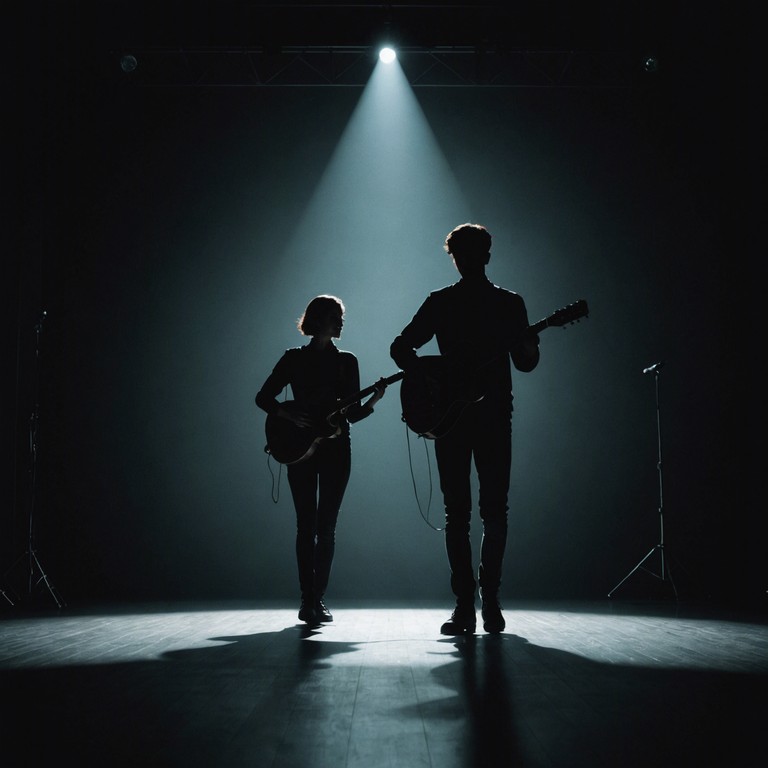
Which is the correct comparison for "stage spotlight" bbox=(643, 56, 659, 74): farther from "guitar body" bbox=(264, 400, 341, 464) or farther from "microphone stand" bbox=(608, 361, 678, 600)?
"guitar body" bbox=(264, 400, 341, 464)

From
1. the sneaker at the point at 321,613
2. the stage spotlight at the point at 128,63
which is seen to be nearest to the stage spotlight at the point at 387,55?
the stage spotlight at the point at 128,63

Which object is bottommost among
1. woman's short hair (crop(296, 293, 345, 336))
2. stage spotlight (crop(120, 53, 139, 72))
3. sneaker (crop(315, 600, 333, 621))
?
sneaker (crop(315, 600, 333, 621))

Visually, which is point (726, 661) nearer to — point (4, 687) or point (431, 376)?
point (431, 376)

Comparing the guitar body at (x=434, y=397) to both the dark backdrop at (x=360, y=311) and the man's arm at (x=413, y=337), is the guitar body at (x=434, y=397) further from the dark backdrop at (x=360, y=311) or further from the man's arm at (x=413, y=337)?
the dark backdrop at (x=360, y=311)

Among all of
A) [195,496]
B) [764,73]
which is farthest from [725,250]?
[195,496]

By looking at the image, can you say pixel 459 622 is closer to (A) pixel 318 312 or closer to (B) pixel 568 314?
(B) pixel 568 314

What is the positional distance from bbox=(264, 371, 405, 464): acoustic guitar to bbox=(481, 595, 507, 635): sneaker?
99 centimetres

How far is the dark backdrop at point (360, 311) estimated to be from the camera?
19.4ft

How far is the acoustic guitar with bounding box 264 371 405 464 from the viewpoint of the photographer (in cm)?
378

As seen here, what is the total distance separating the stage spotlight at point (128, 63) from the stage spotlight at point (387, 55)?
1.80 meters

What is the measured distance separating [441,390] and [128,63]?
428 centimetres

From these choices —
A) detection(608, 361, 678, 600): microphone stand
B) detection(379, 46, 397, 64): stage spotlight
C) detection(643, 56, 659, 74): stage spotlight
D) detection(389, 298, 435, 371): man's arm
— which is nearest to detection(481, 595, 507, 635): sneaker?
detection(389, 298, 435, 371): man's arm

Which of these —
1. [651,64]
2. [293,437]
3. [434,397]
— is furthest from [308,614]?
[651,64]

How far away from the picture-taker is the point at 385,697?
6.71ft
